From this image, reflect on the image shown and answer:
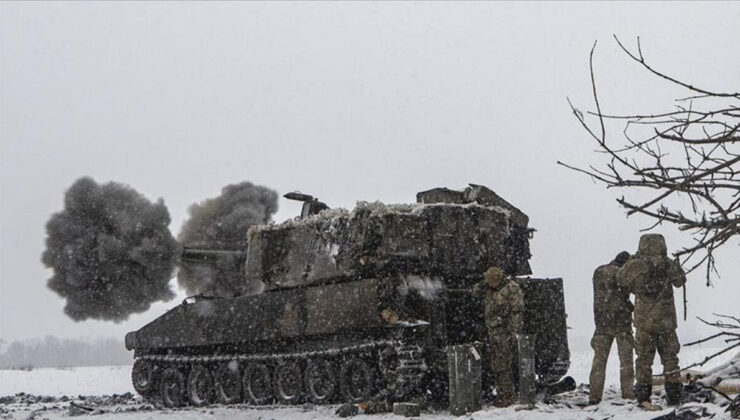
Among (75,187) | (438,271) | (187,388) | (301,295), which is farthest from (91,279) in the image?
(438,271)

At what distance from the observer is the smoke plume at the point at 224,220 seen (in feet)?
78.1

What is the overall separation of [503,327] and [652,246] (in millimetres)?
2138

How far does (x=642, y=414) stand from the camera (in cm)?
766

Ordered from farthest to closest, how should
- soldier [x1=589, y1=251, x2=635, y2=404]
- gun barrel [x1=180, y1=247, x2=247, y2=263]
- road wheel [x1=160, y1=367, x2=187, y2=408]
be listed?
gun barrel [x1=180, y1=247, x2=247, y2=263]
road wheel [x1=160, y1=367, x2=187, y2=408]
soldier [x1=589, y1=251, x2=635, y2=404]

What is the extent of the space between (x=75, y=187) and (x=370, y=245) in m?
12.4

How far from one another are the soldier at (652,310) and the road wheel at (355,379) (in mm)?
4072

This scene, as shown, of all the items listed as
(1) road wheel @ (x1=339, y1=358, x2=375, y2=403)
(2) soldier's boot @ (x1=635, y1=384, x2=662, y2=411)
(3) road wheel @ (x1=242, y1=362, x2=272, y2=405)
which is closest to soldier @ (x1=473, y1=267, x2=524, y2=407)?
(2) soldier's boot @ (x1=635, y1=384, x2=662, y2=411)

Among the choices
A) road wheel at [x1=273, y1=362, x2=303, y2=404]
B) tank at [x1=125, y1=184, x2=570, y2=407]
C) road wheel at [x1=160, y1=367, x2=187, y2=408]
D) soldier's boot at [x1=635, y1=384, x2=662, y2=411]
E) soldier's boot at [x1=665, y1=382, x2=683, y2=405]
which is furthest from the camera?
road wheel at [x1=160, y1=367, x2=187, y2=408]

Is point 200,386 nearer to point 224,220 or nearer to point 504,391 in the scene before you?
point 504,391

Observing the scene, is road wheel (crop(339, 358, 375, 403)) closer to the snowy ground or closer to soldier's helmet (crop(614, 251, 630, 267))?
the snowy ground

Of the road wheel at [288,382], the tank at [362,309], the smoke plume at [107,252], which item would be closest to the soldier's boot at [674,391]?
the tank at [362,309]

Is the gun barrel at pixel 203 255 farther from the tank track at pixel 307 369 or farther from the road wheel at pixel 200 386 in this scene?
the road wheel at pixel 200 386

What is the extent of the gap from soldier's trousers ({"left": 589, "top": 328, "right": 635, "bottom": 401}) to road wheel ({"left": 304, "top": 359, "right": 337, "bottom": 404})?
415 cm

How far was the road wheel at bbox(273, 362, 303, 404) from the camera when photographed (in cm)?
1318
